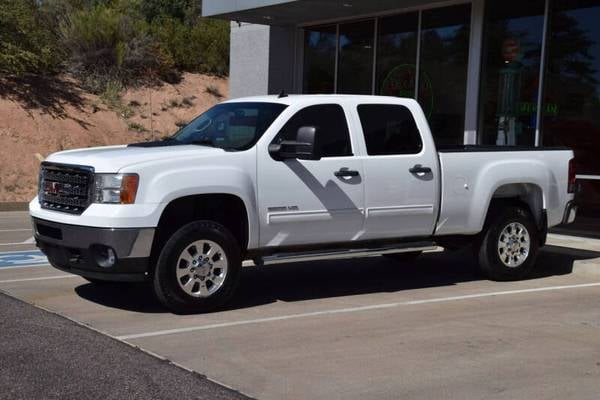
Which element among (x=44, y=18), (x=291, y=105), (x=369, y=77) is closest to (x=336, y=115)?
(x=291, y=105)

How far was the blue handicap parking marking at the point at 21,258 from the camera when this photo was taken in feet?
32.5

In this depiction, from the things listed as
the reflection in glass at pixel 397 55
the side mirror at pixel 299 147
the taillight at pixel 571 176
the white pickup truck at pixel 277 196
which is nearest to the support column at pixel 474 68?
the reflection in glass at pixel 397 55

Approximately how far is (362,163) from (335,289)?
1.59 meters

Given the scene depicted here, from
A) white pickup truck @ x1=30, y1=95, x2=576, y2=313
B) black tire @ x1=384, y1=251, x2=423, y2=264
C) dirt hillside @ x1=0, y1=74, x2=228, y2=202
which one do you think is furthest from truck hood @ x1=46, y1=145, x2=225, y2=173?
dirt hillside @ x1=0, y1=74, x2=228, y2=202

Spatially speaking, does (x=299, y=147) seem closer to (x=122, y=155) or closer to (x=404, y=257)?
(x=122, y=155)

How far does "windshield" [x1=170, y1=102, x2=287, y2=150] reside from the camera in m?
7.70

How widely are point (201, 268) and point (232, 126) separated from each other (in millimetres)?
1658

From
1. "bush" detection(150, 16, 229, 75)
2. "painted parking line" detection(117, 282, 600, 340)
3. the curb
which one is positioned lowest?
the curb

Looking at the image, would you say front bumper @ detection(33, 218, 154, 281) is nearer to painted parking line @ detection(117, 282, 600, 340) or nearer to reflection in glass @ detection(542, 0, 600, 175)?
painted parking line @ detection(117, 282, 600, 340)

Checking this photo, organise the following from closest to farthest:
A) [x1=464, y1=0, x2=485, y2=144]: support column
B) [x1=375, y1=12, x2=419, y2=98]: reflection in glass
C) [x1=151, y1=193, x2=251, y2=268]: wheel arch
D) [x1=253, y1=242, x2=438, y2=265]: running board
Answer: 1. [x1=151, y1=193, x2=251, y2=268]: wheel arch
2. [x1=253, y1=242, x2=438, y2=265]: running board
3. [x1=464, y1=0, x2=485, y2=144]: support column
4. [x1=375, y1=12, x2=419, y2=98]: reflection in glass

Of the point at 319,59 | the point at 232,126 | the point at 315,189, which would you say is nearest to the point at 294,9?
the point at 319,59

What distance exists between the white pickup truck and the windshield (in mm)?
20

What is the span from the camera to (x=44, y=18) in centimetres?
2775

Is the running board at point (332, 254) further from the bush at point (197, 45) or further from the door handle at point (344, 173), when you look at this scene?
the bush at point (197, 45)
